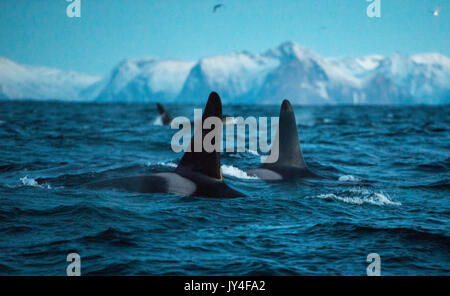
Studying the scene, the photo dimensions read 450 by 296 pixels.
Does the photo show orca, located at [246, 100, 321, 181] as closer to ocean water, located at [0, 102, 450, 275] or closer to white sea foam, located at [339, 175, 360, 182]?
ocean water, located at [0, 102, 450, 275]

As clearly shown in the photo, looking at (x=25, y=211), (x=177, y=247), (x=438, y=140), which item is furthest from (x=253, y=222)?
(x=438, y=140)

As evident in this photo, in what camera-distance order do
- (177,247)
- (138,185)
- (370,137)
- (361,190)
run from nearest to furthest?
(177,247), (138,185), (361,190), (370,137)

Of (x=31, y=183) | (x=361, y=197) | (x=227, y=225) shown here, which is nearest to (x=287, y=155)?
(x=361, y=197)

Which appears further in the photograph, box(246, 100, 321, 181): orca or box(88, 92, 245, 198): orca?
box(246, 100, 321, 181): orca

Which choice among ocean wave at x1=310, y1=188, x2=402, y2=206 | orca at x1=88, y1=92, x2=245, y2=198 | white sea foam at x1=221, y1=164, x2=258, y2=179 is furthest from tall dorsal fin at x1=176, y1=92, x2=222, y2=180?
white sea foam at x1=221, y1=164, x2=258, y2=179

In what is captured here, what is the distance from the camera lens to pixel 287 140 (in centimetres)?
1359

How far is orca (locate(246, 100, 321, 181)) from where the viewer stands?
1345 cm

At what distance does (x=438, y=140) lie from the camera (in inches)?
1088

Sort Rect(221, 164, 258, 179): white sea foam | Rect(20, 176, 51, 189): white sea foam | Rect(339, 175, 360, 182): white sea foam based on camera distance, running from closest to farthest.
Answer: Rect(20, 176, 51, 189): white sea foam → Rect(221, 164, 258, 179): white sea foam → Rect(339, 175, 360, 182): white sea foam

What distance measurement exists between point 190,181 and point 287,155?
3.88 meters

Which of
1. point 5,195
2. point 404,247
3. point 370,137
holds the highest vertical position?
point 370,137

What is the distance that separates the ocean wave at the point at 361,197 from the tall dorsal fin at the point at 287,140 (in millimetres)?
1937

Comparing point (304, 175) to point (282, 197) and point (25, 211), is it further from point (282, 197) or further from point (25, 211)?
point (25, 211)

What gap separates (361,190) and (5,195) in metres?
8.10
